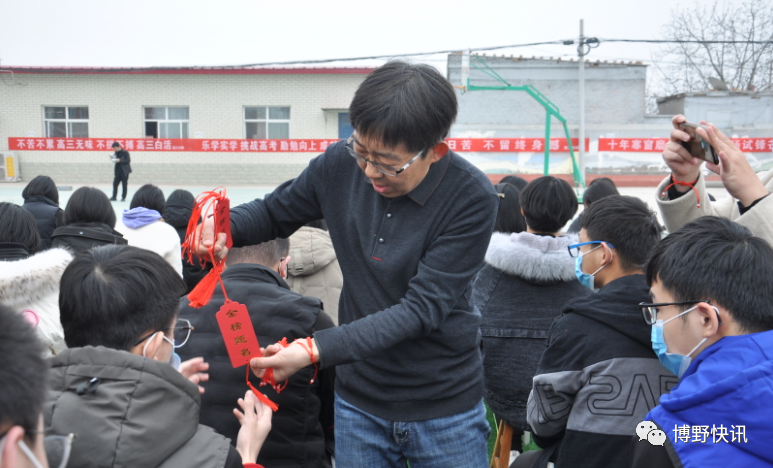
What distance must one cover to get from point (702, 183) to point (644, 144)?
16.1 metres

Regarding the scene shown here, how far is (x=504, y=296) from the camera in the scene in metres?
3.09

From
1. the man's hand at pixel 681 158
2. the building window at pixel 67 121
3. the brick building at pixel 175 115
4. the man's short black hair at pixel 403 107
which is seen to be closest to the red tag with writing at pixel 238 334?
the man's short black hair at pixel 403 107

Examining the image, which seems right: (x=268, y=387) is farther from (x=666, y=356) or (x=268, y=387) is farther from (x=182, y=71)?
(x=182, y=71)

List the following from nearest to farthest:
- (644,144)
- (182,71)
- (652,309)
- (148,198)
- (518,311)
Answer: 1. (652,309)
2. (518,311)
3. (148,198)
4. (644,144)
5. (182,71)

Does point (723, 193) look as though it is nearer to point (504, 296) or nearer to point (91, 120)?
point (504, 296)

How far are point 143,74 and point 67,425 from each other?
20.4 meters

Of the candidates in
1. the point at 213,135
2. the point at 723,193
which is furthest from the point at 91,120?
the point at 723,193

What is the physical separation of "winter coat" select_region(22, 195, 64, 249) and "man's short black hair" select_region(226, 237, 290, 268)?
310 cm

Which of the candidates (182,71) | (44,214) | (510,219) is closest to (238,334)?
(510,219)

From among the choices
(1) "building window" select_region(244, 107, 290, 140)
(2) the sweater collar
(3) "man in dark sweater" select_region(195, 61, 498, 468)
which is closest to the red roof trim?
(1) "building window" select_region(244, 107, 290, 140)

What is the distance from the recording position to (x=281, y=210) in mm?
2064

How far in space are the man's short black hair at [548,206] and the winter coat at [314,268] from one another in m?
1.13

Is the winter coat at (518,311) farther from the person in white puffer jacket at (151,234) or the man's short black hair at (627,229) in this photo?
the person in white puffer jacket at (151,234)

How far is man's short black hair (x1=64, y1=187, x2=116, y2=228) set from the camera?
3.98 meters
